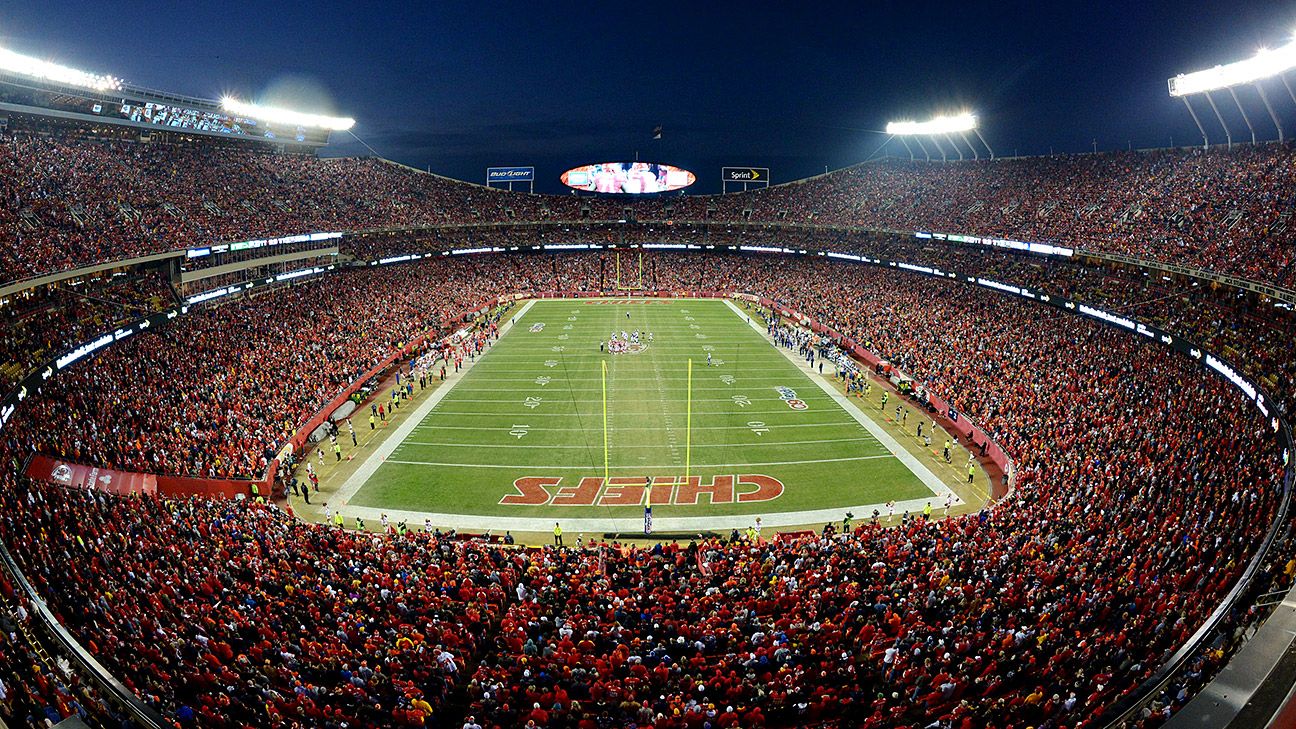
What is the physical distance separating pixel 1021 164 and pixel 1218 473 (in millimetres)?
48298

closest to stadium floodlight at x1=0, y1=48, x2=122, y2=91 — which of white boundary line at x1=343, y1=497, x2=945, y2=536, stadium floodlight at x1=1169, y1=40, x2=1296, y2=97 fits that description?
white boundary line at x1=343, y1=497, x2=945, y2=536

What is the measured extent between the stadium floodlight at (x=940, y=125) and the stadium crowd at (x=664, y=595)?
42578 millimetres

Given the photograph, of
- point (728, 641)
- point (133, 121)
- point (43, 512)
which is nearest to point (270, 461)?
point (43, 512)

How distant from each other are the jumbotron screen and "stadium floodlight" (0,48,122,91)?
45598mm

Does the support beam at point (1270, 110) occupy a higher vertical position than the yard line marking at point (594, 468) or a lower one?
higher

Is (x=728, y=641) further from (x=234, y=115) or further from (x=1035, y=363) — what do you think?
(x=234, y=115)

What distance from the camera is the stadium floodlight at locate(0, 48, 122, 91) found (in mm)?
37875

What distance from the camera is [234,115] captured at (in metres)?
60.3

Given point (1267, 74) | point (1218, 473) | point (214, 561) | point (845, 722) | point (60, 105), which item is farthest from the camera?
point (60, 105)

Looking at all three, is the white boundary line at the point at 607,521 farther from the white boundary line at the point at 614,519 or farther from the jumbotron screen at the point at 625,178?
the jumbotron screen at the point at 625,178

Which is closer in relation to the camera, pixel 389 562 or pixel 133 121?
Result: pixel 389 562

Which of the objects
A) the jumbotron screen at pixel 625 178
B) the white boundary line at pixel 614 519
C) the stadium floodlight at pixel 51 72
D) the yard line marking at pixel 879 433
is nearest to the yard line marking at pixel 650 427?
the yard line marking at pixel 879 433

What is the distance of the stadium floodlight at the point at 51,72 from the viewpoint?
37875 millimetres

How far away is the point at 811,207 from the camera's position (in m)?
81.7
